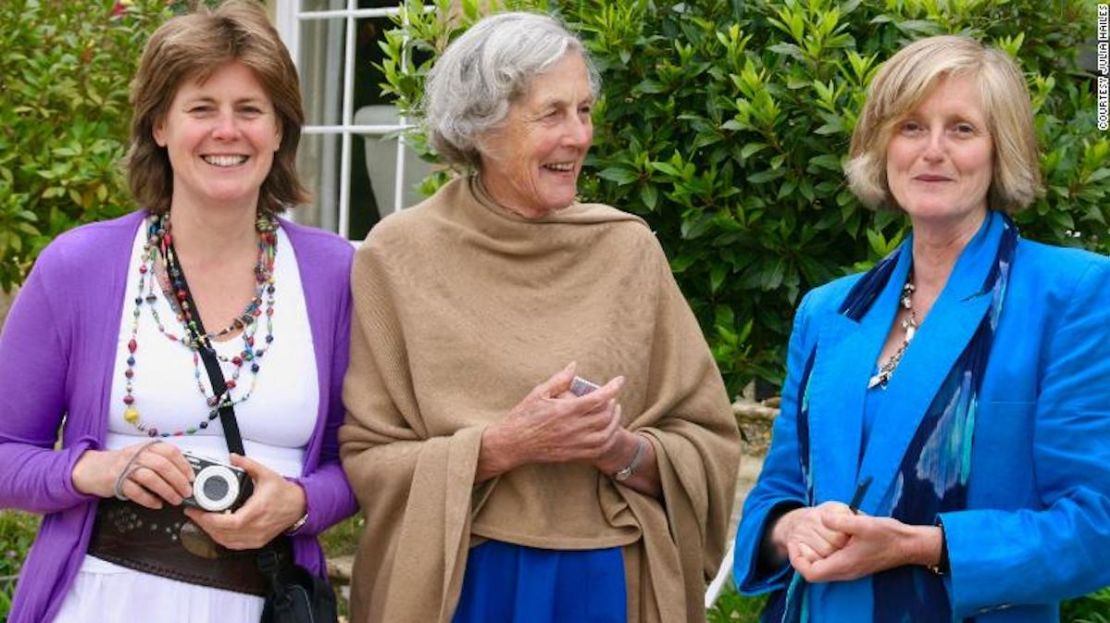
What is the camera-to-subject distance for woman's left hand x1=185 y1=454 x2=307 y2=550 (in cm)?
327

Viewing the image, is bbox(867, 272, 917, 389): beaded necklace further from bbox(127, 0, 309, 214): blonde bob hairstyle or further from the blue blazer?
bbox(127, 0, 309, 214): blonde bob hairstyle

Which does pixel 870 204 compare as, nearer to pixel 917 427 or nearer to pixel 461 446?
pixel 917 427

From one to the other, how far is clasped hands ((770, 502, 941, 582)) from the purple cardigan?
3.63 feet

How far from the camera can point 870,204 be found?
3.40 metres

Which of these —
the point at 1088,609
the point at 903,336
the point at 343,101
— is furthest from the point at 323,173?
the point at 903,336

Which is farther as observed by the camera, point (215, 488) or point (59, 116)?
point (59, 116)

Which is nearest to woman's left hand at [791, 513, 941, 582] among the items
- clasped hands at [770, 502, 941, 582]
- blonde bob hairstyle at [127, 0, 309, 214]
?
clasped hands at [770, 502, 941, 582]

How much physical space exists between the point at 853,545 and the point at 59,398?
5.69 ft

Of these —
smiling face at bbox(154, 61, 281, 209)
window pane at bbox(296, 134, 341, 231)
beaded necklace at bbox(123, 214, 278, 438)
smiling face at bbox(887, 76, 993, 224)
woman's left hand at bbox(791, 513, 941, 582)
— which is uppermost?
smiling face at bbox(887, 76, 993, 224)

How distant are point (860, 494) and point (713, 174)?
155 cm

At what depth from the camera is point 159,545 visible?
3.33 metres

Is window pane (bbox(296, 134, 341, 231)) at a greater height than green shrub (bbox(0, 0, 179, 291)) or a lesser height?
lesser

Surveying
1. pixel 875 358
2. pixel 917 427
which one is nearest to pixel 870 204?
pixel 875 358

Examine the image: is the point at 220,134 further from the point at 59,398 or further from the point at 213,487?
the point at 213,487
